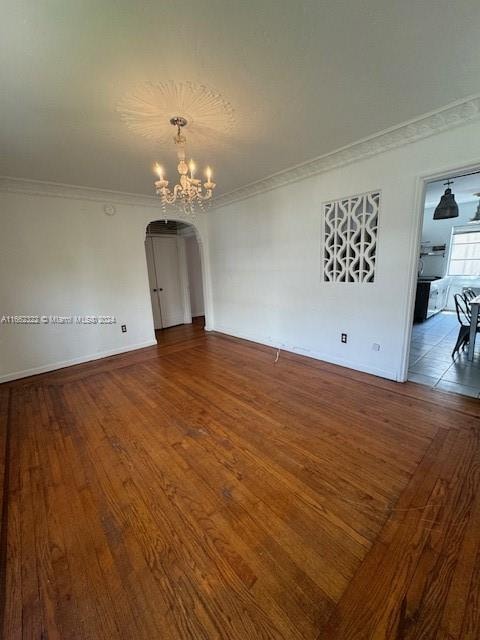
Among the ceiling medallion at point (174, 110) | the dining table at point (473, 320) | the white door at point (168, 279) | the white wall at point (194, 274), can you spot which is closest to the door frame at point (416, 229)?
the dining table at point (473, 320)

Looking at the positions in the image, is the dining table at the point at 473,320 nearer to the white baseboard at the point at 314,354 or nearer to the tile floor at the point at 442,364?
the tile floor at the point at 442,364

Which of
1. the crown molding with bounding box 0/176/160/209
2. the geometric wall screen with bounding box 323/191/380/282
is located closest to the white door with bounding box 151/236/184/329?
the crown molding with bounding box 0/176/160/209

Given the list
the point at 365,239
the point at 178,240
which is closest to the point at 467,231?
the point at 365,239

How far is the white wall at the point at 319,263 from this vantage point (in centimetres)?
269

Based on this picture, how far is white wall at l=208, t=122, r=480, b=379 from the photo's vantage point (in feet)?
8.83

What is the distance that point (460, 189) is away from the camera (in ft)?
17.5

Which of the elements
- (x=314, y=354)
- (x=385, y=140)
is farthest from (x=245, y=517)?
(x=385, y=140)

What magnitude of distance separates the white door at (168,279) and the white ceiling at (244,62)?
11.8 ft

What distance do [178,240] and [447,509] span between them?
6.48 metres

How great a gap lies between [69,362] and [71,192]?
8.48ft

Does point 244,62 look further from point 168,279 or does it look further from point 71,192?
point 168,279

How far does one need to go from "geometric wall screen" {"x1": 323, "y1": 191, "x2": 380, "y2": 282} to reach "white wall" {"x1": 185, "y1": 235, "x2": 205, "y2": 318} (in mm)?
4378

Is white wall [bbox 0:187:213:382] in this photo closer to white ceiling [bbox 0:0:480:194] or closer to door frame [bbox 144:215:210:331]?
door frame [bbox 144:215:210:331]

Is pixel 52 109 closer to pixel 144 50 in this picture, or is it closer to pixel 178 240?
pixel 144 50
